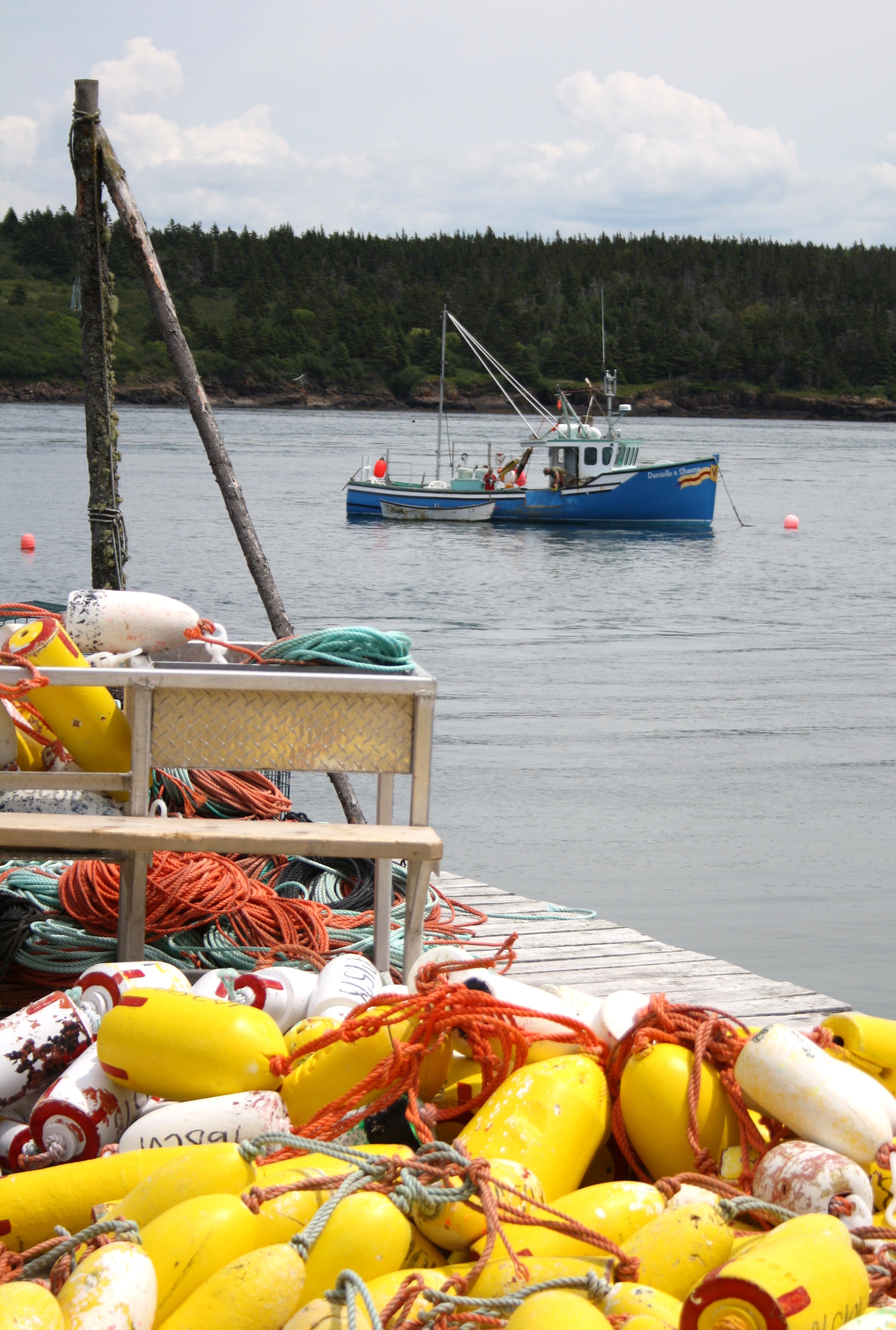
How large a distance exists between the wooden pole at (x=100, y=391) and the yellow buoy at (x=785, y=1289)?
4.79 metres

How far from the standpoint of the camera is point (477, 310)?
115 meters

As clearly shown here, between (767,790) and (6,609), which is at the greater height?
(6,609)

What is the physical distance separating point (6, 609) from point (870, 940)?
408 centimetres

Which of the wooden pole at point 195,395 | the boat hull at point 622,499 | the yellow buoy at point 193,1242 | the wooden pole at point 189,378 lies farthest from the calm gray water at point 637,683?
the yellow buoy at point 193,1242

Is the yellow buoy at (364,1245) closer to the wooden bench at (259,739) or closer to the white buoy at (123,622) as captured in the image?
the wooden bench at (259,739)

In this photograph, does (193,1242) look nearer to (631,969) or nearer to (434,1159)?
(434,1159)

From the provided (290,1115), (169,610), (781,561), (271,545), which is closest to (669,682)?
(169,610)

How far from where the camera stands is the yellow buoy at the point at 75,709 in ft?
11.3

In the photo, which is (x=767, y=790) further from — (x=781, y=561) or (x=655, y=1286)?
(x=781, y=561)

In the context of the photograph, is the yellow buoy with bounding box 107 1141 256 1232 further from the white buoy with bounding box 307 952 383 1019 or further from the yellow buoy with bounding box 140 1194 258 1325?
the white buoy with bounding box 307 952 383 1019

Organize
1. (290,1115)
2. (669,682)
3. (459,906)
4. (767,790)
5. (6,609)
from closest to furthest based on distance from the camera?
(290,1115), (6,609), (459,906), (767,790), (669,682)

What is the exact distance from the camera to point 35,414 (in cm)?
8688

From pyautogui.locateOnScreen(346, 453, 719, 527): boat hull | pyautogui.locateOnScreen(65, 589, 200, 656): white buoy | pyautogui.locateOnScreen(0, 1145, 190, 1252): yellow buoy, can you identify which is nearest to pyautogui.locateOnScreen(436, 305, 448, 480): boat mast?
pyautogui.locateOnScreen(346, 453, 719, 527): boat hull

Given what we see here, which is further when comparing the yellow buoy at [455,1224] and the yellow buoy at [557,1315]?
the yellow buoy at [455,1224]
